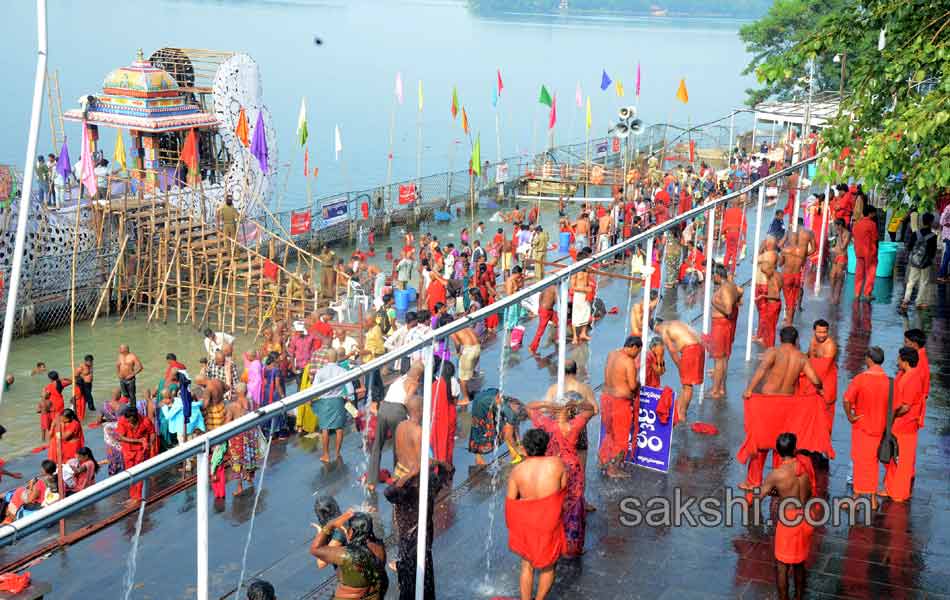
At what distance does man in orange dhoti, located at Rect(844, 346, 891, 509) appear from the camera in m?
8.92

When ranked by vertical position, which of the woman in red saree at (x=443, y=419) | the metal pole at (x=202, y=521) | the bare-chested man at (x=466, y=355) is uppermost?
the metal pole at (x=202, y=521)

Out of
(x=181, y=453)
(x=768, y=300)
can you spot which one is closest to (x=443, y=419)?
(x=181, y=453)

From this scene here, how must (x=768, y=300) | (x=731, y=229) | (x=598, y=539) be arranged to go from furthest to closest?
(x=731, y=229) < (x=768, y=300) < (x=598, y=539)

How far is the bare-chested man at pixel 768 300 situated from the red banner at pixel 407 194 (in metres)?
21.8

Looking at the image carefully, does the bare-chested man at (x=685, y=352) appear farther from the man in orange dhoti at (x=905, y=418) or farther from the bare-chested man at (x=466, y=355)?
the bare-chested man at (x=466, y=355)

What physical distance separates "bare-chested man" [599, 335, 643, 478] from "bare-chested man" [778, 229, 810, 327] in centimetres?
507

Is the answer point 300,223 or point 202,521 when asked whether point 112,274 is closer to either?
point 300,223

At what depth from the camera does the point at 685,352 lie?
11211 millimetres

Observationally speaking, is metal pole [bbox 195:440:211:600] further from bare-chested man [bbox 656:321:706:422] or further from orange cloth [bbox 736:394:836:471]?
bare-chested man [bbox 656:321:706:422]

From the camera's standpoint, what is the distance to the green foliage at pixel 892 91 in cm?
998

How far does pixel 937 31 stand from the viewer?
35.7 ft

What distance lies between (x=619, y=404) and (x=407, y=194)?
84.9 feet

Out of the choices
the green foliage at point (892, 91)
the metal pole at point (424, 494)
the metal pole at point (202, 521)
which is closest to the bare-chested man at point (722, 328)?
the green foliage at point (892, 91)

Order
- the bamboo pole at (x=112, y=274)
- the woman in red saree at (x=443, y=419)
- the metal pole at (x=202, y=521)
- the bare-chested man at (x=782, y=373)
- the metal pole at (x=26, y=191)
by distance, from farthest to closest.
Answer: the bamboo pole at (x=112, y=274) → the woman in red saree at (x=443, y=419) → the bare-chested man at (x=782, y=373) → the metal pole at (x=26, y=191) → the metal pole at (x=202, y=521)
